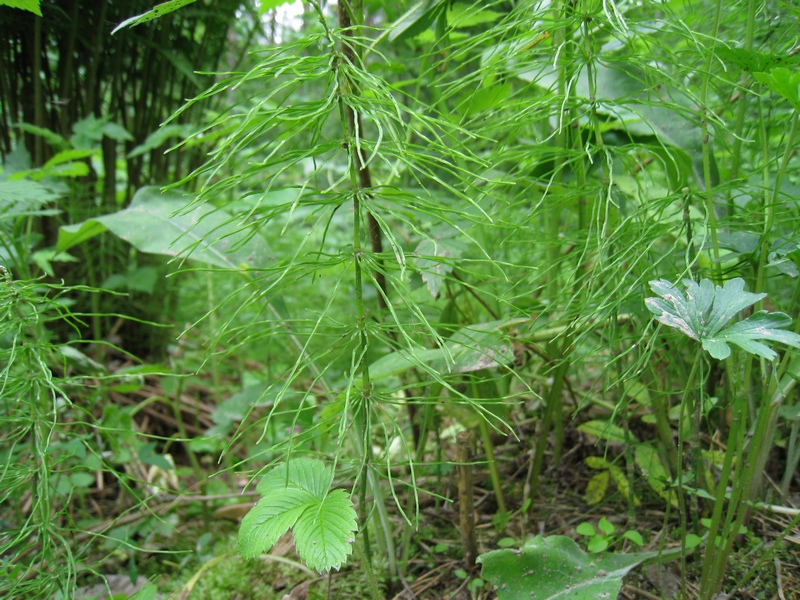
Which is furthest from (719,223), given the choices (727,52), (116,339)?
(116,339)

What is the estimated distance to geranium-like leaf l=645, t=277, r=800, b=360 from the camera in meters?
0.76

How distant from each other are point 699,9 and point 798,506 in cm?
129

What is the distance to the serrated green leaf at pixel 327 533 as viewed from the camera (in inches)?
30.5

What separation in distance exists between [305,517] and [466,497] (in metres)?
0.41

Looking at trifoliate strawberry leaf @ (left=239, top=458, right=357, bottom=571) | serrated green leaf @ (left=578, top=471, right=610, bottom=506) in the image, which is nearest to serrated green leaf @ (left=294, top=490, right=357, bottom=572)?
trifoliate strawberry leaf @ (left=239, top=458, right=357, bottom=571)

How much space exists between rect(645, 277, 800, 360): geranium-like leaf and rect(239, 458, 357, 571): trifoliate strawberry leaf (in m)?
0.51

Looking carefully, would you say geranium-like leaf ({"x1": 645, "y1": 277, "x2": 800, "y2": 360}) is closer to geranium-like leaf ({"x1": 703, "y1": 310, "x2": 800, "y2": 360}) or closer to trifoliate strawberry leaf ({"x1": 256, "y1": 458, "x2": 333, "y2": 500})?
geranium-like leaf ({"x1": 703, "y1": 310, "x2": 800, "y2": 360})

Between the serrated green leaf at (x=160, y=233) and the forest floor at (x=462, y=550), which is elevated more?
the serrated green leaf at (x=160, y=233)

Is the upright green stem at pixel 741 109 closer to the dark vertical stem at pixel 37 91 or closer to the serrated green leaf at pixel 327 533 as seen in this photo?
the serrated green leaf at pixel 327 533

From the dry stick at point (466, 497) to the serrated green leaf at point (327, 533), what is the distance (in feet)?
1.09

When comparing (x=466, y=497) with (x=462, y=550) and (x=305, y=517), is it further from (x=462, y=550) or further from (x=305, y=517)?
(x=305, y=517)

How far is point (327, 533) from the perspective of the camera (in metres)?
0.81

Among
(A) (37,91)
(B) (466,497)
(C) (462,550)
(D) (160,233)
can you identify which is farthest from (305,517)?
(A) (37,91)

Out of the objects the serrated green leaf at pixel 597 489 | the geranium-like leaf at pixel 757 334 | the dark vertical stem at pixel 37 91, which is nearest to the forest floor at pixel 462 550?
the serrated green leaf at pixel 597 489
